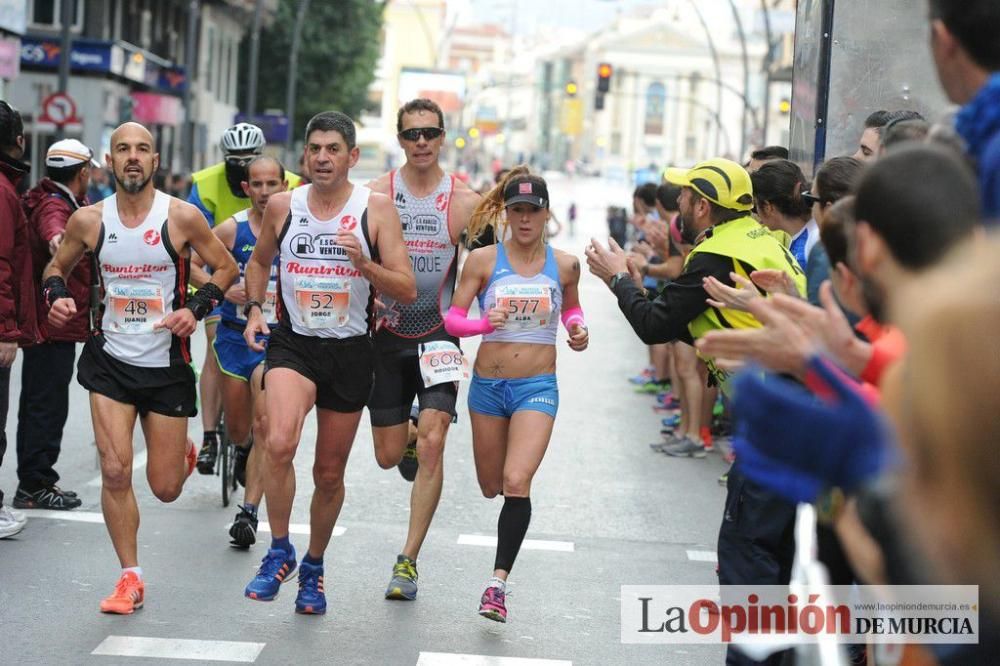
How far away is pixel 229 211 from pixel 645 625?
4.09 m

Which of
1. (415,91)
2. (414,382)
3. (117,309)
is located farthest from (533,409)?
(415,91)

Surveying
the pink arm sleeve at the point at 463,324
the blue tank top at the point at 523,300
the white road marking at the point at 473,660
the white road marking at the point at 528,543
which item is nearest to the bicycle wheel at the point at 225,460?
the white road marking at the point at 528,543

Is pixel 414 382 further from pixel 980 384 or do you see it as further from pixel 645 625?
pixel 980 384

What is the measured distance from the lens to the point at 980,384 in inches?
101

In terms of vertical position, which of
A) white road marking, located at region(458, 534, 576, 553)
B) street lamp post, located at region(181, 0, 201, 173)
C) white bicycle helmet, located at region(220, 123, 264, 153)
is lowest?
white road marking, located at region(458, 534, 576, 553)

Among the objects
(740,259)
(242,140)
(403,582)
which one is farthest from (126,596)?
(242,140)

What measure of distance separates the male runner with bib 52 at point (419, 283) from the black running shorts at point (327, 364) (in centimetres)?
60

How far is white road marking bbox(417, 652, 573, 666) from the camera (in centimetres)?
667

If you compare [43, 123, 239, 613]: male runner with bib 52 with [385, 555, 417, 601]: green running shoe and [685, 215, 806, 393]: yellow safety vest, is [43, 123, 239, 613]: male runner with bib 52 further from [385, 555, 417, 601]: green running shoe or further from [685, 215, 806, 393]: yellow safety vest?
[685, 215, 806, 393]: yellow safety vest

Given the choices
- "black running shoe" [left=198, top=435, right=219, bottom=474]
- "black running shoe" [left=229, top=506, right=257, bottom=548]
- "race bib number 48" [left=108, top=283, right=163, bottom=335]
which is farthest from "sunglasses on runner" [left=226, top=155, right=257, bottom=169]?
"race bib number 48" [left=108, top=283, right=163, bottom=335]

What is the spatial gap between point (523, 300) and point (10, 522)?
10.2 feet

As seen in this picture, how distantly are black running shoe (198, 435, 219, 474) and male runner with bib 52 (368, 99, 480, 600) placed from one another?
6.73 feet

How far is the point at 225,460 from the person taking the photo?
396 inches

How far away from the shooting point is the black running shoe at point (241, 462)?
9.84m
